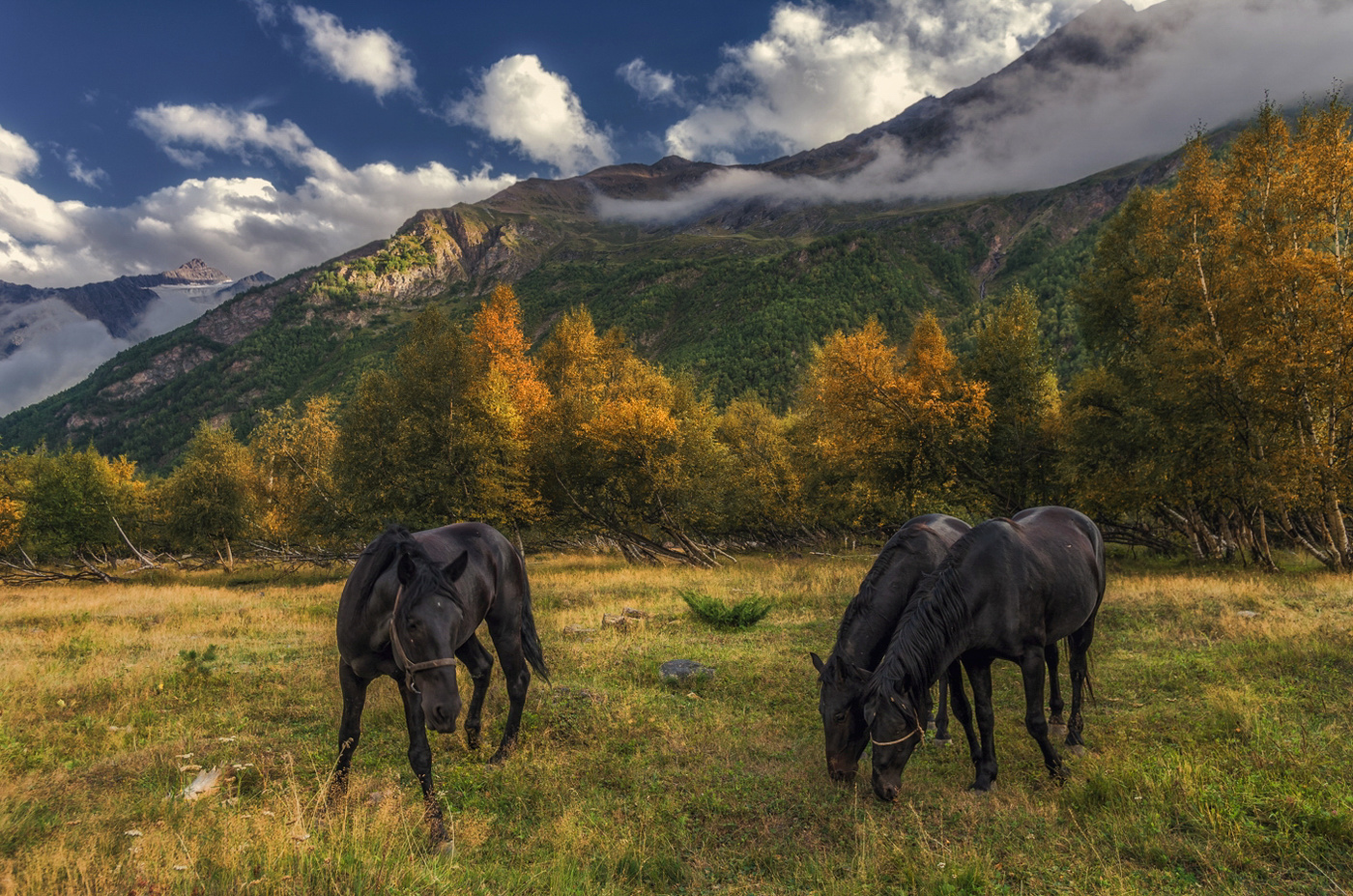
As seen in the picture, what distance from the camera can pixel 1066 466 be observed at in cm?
2173

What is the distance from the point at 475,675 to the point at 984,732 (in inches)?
227

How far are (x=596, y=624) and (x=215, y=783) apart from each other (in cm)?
883

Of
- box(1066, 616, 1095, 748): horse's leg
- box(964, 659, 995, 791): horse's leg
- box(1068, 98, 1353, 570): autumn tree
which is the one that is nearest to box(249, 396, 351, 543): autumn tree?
box(964, 659, 995, 791): horse's leg

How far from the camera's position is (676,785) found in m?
6.23

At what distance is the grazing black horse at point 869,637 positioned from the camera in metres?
6.04

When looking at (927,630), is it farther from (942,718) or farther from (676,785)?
(676,785)

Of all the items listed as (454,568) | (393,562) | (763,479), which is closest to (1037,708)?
(454,568)

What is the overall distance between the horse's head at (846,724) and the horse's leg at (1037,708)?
176 centimetres

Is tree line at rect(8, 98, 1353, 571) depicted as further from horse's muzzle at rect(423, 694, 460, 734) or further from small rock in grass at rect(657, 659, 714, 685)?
horse's muzzle at rect(423, 694, 460, 734)

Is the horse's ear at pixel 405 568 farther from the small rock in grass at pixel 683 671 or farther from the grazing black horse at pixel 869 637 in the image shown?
the small rock in grass at pixel 683 671

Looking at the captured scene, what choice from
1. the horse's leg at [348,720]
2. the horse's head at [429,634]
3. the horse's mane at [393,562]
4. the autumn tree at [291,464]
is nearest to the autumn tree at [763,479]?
the autumn tree at [291,464]

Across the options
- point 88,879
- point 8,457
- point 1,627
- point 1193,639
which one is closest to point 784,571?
point 1193,639

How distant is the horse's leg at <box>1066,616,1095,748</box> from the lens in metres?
7.14

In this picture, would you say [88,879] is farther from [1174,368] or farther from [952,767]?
[1174,368]
